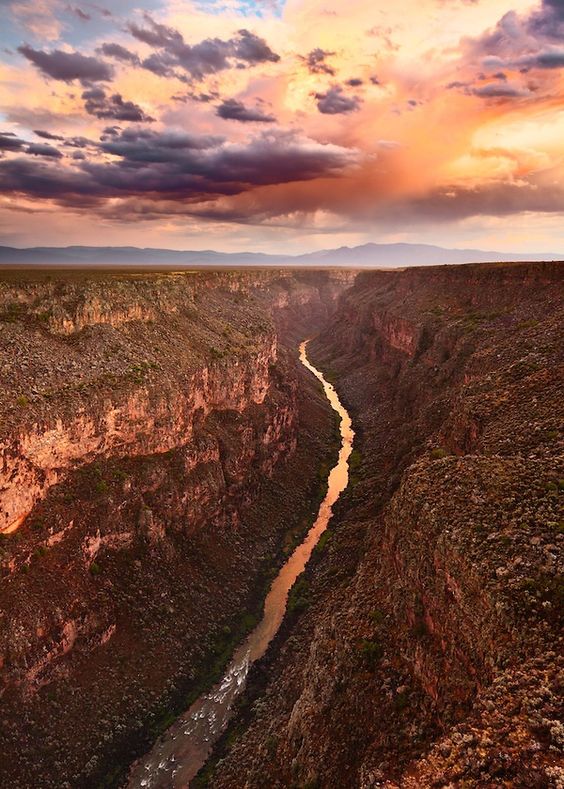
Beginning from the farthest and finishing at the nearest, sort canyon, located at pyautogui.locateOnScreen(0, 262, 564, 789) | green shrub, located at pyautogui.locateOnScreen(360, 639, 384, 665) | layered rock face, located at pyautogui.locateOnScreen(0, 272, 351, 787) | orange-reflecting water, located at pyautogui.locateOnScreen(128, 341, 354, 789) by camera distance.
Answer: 1. layered rock face, located at pyautogui.locateOnScreen(0, 272, 351, 787)
2. orange-reflecting water, located at pyautogui.locateOnScreen(128, 341, 354, 789)
3. green shrub, located at pyautogui.locateOnScreen(360, 639, 384, 665)
4. canyon, located at pyautogui.locateOnScreen(0, 262, 564, 789)

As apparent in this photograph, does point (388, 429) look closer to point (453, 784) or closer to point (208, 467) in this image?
point (208, 467)

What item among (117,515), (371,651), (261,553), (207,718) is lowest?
(207,718)

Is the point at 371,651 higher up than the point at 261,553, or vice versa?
the point at 371,651

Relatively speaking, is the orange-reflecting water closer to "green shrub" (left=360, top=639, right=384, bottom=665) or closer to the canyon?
the canyon

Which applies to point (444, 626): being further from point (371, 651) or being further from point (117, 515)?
point (117, 515)

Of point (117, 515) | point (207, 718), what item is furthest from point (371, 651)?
point (117, 515)

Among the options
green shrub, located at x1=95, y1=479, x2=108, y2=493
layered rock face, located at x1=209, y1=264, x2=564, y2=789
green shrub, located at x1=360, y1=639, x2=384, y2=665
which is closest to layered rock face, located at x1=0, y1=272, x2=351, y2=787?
green shrub, located at x1=95, y1=479, x2=108, y2=493
